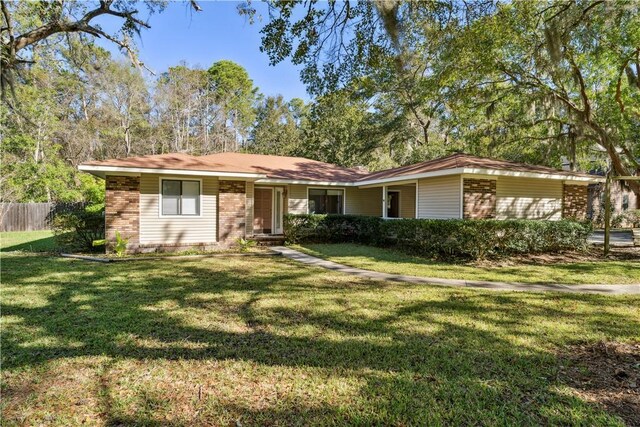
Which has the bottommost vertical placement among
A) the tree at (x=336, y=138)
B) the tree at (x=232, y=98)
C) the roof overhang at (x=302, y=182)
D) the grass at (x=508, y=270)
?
the grass at (x=508, y=270)

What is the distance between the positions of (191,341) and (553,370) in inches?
148

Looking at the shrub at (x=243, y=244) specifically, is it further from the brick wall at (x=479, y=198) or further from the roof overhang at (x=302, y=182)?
the brick wall at (x=479, y=198)

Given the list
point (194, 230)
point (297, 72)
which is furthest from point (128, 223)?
point (297, 72)

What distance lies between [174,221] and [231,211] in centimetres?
187

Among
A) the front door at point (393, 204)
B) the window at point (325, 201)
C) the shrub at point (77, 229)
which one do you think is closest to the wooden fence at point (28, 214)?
the shrub at point (77, 229)

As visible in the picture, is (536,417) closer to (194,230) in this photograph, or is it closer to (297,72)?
(297,72)

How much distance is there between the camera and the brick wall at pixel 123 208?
1050cm

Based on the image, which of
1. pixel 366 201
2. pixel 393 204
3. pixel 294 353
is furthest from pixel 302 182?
pixel 294 353

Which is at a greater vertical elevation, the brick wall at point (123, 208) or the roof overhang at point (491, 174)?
the roof overhang at point (491, 174)

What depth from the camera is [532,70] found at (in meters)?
12.3

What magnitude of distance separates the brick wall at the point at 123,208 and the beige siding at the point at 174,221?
19 cm

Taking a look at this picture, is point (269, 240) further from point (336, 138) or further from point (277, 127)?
point (277, 127)

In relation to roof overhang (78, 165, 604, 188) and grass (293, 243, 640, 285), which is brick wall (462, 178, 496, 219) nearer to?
roof overhang (78, 165, 604, 188)

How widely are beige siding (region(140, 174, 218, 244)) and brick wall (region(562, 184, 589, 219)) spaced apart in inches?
496
